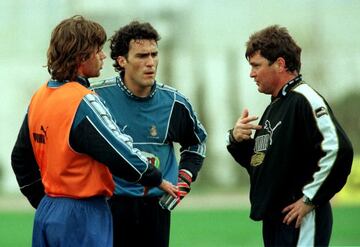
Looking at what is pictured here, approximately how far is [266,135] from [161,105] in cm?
102

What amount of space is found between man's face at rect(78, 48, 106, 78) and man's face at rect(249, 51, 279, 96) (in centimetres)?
92

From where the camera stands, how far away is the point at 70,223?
4.93m

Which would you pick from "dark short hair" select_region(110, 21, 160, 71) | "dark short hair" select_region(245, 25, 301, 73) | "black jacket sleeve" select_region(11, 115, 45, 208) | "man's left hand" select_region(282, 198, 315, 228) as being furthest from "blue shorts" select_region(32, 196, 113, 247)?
"dark short hair" select_region(110, 21, 160, 71)

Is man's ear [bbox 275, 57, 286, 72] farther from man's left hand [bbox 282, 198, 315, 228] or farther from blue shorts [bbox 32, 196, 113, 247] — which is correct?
blue shorts [bbox 32, 196, 113, 247]

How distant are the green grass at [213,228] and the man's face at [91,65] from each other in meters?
5.51

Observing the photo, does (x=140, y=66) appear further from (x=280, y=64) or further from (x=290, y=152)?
(x=290, y=152)

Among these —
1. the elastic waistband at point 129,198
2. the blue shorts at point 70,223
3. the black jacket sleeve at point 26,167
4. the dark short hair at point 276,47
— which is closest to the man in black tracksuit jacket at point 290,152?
the dark short hair at point 276,47

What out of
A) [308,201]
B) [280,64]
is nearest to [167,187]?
[308,201]

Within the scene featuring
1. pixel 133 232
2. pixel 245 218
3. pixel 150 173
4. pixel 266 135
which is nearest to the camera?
pixel 150 173

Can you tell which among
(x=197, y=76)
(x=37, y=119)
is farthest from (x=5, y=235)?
(x=197, y=76)

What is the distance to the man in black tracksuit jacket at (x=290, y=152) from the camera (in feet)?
16.7

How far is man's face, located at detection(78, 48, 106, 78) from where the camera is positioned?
5.04 metres

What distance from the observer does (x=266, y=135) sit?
5352 millimetres

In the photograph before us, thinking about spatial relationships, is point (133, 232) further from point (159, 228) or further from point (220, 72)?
point (220, 72)
